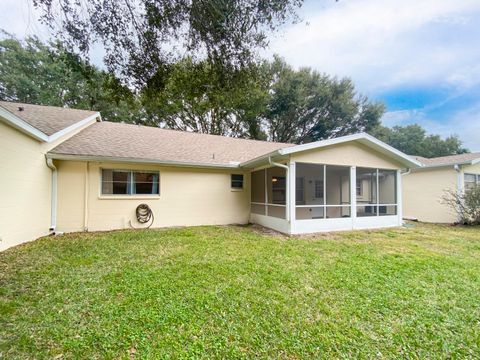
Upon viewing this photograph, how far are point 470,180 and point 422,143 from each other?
2784 cm

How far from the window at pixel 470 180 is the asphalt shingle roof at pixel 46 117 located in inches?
671

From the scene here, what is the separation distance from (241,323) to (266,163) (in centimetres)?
648

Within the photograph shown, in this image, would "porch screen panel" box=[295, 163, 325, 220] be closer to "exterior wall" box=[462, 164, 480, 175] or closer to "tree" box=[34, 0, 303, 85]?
"exterior wall" box=[462, 164, 480, 175]

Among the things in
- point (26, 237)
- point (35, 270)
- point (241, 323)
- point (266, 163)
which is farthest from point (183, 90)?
point (26, 237)

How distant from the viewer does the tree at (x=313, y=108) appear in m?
21.3

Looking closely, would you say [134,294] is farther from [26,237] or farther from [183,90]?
[26,237]

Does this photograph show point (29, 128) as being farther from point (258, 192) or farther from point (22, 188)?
point (258, 192)

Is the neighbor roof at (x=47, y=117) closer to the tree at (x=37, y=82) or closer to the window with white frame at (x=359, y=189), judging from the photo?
the tree at (x=37, y=82)

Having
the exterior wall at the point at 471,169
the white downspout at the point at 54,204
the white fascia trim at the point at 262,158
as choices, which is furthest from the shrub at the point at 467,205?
the white downspout at the point at 54,204

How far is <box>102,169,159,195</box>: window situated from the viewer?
816 centimetres

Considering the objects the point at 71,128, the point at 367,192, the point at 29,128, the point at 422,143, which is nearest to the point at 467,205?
the point at 367,192

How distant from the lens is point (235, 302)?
3141mm

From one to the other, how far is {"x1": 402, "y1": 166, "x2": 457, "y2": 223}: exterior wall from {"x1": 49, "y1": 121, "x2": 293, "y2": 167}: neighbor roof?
25.9ft

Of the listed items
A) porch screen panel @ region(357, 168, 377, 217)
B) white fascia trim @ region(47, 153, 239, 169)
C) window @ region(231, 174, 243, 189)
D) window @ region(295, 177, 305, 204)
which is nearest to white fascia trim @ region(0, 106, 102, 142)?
white fascia trim @ region(47, 153, 239, 169)
